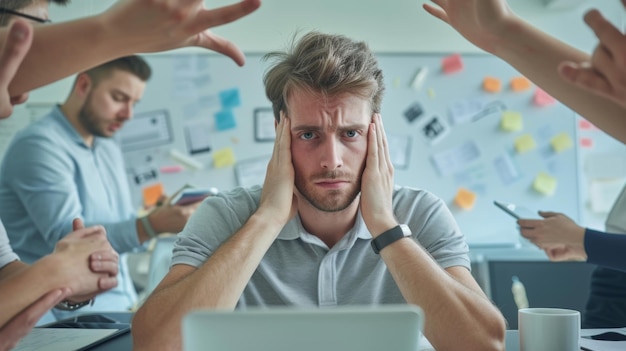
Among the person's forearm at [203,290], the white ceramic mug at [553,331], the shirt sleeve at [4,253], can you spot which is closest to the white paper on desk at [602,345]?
the white ceramic mug at [553,331]

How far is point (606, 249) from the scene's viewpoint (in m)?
1.59

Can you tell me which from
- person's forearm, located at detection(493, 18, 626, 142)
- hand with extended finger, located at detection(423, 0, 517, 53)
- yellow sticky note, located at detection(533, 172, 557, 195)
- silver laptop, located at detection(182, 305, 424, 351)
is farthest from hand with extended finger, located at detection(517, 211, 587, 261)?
yellow sticky note, located at detection(533, 172, 557, 195)

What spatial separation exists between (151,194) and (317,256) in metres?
2.07

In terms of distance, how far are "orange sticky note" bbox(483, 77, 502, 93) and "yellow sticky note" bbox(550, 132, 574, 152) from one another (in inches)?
17.3

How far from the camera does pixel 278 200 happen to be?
1558 millimetres

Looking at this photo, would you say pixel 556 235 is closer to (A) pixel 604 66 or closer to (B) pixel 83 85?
(A) pixel 604 66

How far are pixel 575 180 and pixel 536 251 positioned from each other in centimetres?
50

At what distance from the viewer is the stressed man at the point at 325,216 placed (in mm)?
1430

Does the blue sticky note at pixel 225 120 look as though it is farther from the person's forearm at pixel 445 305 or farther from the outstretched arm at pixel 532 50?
the outstretched arm at pixel 532 50

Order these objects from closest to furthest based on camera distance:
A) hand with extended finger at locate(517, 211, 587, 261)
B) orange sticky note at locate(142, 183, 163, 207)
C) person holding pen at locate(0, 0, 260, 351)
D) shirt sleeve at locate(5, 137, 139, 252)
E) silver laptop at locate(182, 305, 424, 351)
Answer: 1. silver laptop at locate(182, 305, 424, 351)
2. person holding pen at locate(0, 0, 260, 351)
3. hand with extended finger at locate(517, 211, 587, 261)
4. shirt sleeve at locate(5, 137, 139, 252)
5. orange sticky note at locate(142, 183, 163, 207)

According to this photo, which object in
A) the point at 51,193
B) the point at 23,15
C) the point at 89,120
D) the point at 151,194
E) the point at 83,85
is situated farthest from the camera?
the point at 151,194

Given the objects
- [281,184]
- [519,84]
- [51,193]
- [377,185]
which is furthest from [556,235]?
[519,84]

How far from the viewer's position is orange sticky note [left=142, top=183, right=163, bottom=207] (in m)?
3.43

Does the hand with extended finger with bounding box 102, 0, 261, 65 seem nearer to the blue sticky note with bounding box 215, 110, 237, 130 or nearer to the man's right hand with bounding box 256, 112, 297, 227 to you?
the man's right hand with bounding box 256, 112, 297, 227
